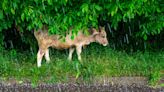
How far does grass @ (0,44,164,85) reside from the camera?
9422 millimetres

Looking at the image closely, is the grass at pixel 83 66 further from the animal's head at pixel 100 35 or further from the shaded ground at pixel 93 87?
the animal's head at pixel 100 35

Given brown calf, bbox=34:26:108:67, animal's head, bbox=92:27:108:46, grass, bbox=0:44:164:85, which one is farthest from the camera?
animal's head, bbox=92:27:108:46

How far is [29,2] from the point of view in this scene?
31.7ft

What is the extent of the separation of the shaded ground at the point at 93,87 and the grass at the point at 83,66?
17cm

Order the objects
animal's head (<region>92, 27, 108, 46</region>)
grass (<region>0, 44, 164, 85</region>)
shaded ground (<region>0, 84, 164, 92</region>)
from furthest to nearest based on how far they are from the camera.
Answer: animal's head (<region>92, 27, 108, 46</region>) < grass (<region>0, 44, 164, 85</region>) < shaded ground (<region>0, 84, 164, 92</region>)

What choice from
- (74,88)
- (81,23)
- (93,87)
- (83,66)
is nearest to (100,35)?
(81,23)

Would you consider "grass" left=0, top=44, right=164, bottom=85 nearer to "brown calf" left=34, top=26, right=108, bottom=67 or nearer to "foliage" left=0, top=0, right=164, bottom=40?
"brown calf" left=34, top=26, right=108, bottom=67

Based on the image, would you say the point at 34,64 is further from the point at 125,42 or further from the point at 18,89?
the point at 125,42

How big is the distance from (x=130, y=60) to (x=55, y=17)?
167cm

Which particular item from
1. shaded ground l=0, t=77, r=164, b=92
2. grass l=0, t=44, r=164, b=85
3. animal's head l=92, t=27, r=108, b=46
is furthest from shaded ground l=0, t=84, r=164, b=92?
animal's head l=92, t=27, r=108, b=46

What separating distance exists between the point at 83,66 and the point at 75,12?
996 mm

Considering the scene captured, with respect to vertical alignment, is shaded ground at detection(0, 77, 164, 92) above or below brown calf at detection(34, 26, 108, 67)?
below

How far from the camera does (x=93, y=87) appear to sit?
908cm

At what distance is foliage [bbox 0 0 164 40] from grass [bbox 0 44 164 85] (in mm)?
667
